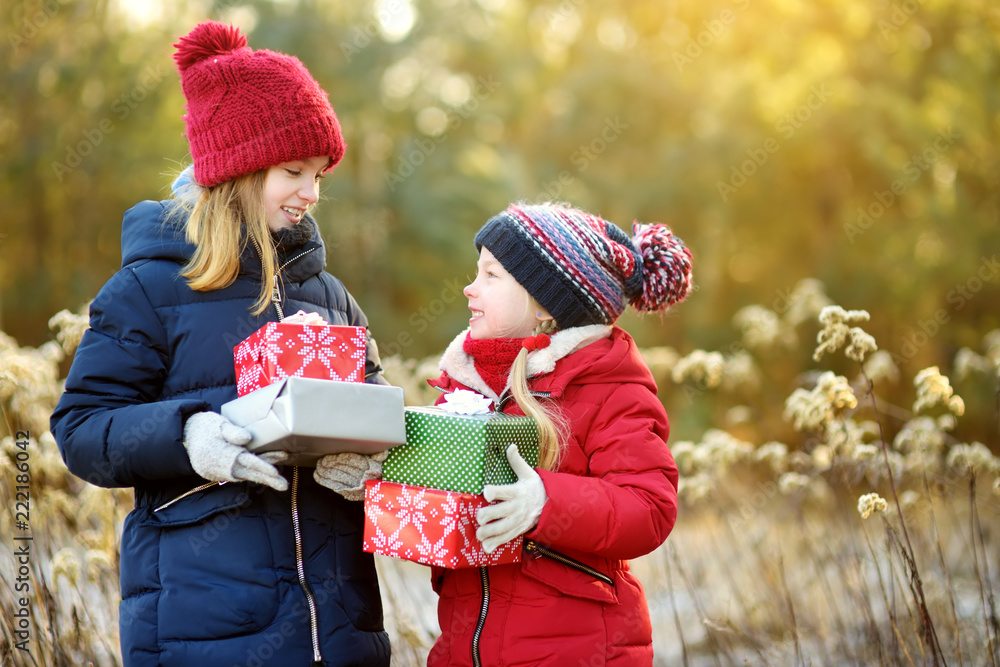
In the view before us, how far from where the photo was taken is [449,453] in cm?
223

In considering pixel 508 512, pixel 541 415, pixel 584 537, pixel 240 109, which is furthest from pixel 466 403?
pixel 240 109

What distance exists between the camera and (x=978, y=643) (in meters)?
3.89

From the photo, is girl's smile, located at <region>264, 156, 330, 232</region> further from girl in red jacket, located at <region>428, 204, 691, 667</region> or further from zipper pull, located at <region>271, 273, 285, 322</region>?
girl in red jacket, located at <region>428, 204, 691, 667</region>

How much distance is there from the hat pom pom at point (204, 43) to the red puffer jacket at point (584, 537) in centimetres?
129

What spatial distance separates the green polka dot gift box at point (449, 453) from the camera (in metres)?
2.22

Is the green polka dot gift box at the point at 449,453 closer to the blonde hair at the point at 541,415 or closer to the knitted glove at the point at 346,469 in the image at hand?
the knitted glove at the point at 346,469

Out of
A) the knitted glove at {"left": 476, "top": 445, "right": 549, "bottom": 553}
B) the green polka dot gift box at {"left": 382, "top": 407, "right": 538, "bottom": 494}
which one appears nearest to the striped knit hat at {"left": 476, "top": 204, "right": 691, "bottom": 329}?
the green polka dot gift box at {"left": 382, "top": 407, "right": 538, "bottom": 494}

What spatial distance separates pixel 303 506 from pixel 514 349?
75cm

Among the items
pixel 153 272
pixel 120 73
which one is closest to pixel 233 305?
pixel 153 272

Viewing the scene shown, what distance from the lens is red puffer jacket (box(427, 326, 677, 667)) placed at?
91.4 inches

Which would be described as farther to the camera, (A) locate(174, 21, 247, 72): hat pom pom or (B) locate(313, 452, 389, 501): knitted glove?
(A) locate(174, 21, 247, 72): hat pom pom

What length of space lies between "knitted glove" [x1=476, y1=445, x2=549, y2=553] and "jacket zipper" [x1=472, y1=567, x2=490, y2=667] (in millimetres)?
221

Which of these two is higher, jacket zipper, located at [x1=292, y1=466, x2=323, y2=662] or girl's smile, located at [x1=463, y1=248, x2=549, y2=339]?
girl's smile, located at [x1=463, y1=248, x2=549, y2=339]

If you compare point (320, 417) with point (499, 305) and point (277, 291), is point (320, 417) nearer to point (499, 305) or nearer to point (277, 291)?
point (277, 291)
